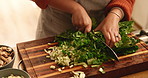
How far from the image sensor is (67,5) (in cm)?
133

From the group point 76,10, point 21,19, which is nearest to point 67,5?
point 76,10

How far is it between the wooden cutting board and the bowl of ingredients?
0.11 metres

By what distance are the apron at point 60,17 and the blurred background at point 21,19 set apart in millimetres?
1344

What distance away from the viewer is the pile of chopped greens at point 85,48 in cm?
120

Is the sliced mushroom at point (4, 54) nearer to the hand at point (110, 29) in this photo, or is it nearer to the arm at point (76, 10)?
the arm at point (76, 10)

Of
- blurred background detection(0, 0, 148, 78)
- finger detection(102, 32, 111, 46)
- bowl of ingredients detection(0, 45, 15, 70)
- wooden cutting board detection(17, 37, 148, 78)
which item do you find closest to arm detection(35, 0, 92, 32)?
finger detection(102, 32, 111, 46)

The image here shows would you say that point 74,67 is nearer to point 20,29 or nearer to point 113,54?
point 113,54

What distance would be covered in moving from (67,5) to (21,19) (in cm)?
213

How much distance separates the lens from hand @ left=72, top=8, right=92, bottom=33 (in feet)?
4.29

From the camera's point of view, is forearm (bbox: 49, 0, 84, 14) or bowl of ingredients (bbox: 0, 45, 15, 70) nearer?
bowl of ingredients (bbox: 0, 45, 15, 70)

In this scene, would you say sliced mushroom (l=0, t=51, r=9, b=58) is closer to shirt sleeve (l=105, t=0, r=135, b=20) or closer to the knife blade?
the knife blade

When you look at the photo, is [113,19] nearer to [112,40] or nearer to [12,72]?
[112,40]

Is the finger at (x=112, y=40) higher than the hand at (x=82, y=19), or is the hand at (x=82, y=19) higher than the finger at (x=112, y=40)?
the hand at (x=82, y=19)

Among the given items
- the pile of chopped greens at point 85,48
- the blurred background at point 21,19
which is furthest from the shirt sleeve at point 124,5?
the blurred background at point 21,19
